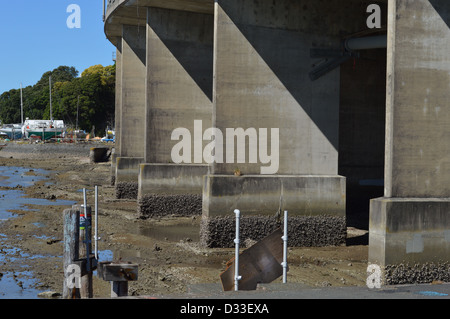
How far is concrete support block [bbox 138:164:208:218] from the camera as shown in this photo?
70.8 feet

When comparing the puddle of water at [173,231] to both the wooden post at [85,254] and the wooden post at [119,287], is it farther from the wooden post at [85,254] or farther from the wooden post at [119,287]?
the wooden post at [119,287]

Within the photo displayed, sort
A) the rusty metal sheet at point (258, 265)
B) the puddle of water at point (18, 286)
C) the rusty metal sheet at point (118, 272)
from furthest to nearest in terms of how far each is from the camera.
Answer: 1. the puddle of water at point (18, 286)
2. the rusty metal sheet at point (258, 265)
3. the rusty metal sheet at point (118, 272)

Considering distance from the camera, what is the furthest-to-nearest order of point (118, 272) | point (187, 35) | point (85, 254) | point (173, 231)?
point (187, 35) → point (173, 231) → point (85, 254) → point (118, 272)

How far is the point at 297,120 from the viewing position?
53.8ft

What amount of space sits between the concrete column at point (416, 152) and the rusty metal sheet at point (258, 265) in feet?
9.04

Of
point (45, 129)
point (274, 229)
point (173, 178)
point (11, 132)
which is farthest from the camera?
point (11, 132)

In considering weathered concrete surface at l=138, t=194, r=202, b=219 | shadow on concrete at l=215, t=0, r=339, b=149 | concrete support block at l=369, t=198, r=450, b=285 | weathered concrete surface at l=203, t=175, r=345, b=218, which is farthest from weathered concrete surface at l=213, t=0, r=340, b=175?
weathered concrete surface at l=138, t=194, r=202, b=219

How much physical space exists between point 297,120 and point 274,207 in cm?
278

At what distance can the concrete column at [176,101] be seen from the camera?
21828 mm

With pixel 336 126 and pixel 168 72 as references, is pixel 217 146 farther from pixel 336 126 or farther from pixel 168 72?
pixel 168 72

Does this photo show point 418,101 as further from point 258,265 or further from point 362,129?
point 362,129

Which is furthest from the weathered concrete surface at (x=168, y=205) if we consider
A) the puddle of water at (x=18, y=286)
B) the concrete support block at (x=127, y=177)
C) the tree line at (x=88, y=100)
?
the tree line at (x=88, y=100)

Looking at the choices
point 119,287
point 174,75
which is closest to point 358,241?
point 174,75
